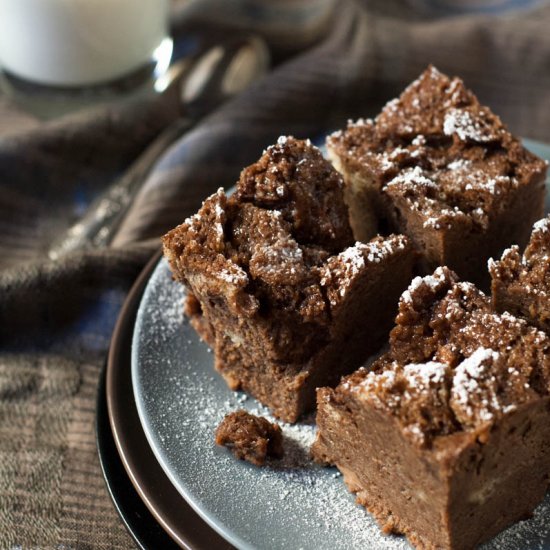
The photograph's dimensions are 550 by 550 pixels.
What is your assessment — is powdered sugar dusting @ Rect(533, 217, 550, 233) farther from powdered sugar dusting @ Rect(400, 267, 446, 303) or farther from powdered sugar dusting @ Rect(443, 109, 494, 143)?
powdered sugar dusting @ Rect(443, 109, 494, 143)

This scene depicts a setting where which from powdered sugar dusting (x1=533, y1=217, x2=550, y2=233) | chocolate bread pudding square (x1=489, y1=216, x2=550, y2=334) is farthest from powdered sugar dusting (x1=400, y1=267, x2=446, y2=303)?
powdered sugar dusting (x1=533, y1=217, x2=550, y2=233)

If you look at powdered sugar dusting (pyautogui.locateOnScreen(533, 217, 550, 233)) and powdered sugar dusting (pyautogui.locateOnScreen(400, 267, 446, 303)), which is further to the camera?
powdered sugar dusting (pyautogui.locateOnScreen(533, 217, 550, 233))

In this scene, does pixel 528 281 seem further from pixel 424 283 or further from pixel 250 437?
→ pixel 250 437

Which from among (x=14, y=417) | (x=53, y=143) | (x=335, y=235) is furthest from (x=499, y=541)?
(x=53, y=143)

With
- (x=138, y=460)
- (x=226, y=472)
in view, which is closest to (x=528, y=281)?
(x=226, y=472)

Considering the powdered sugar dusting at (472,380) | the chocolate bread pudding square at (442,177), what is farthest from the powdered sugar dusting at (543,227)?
the powdered sugar dusting at (472,380)
